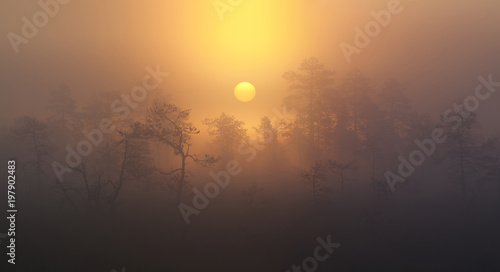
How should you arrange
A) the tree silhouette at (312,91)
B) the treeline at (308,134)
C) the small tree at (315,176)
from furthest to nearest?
the tree silhouette at (312,91) → the treeline at (308,134) → the small tree at (315,176)

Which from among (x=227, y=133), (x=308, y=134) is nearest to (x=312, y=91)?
(x=308, y=134)

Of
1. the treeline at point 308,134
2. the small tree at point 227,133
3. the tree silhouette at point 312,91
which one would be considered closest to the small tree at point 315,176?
the treeline at point 308,134

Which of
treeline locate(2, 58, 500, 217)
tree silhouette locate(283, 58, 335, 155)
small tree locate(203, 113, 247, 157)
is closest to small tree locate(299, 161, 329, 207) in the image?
treeline locate(2, 58, 500, 217)

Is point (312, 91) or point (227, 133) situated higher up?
point (312, 91)

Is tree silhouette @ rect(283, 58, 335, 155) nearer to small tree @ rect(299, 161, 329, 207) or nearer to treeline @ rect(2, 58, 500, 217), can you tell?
treeline @ rect(2, 58, 500, 217)

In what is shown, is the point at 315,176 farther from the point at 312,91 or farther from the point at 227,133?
the point at 227,133

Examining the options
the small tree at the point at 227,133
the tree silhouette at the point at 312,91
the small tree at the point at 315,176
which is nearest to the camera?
the small tree at the point at 315,176

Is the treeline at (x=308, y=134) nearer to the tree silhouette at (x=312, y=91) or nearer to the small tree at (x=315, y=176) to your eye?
the tree silhouette at (x=312, y=91)

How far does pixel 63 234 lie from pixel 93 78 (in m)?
131

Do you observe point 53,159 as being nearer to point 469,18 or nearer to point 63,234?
point 63,234

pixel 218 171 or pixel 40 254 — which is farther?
pixel 218 171

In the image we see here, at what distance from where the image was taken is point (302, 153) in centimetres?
3086

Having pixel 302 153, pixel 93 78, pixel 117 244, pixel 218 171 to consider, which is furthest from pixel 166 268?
pixel 93 78

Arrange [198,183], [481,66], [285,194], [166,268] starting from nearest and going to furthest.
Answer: [166,268] → [285,194] → [198,183] → [481,66]
